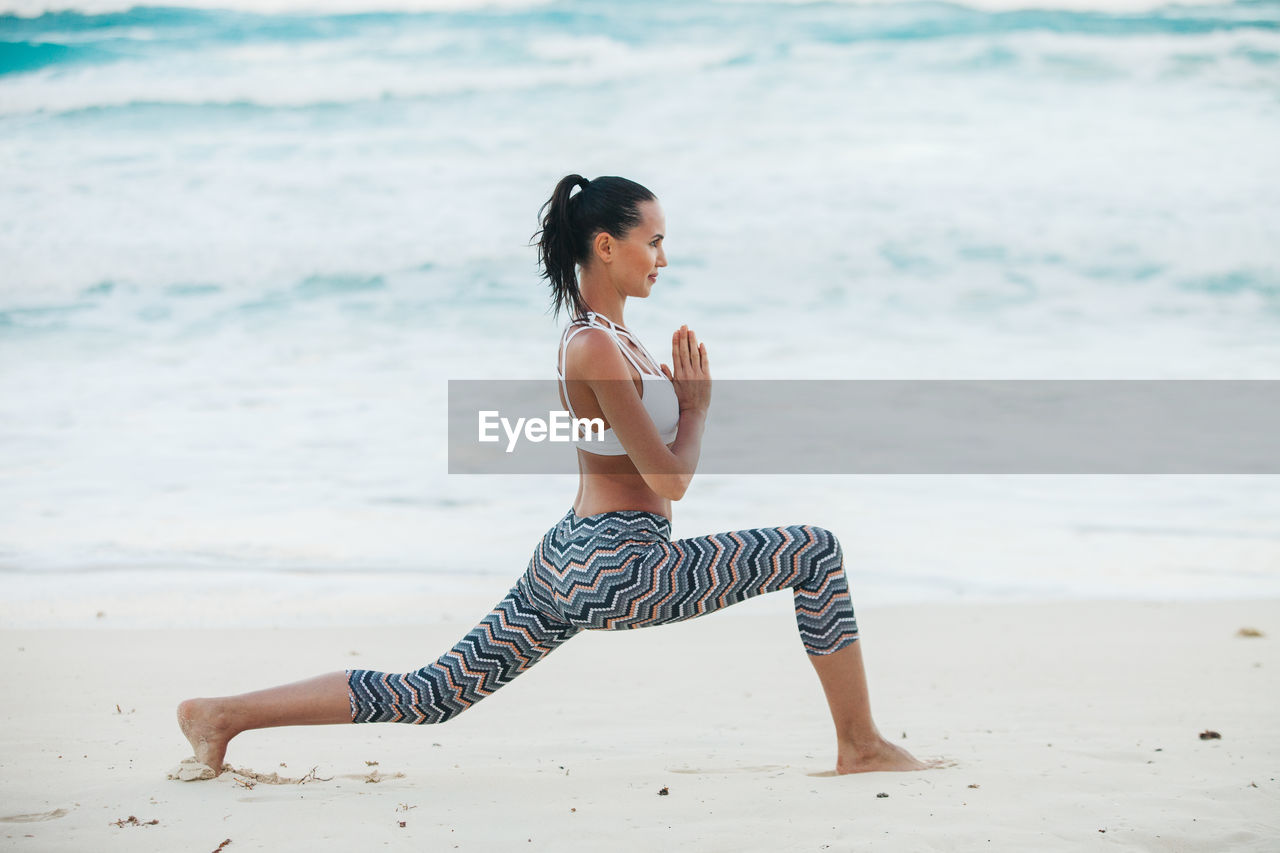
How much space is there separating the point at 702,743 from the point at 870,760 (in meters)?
0.78

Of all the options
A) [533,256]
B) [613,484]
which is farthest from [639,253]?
[533,256]

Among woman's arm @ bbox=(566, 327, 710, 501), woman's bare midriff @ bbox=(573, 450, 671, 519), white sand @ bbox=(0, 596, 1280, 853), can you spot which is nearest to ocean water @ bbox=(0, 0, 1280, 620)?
white sand @ bbox=(0, 596, 1280, 853)

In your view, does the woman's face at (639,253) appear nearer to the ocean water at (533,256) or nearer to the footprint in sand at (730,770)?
the footprint in sand at (730,770)

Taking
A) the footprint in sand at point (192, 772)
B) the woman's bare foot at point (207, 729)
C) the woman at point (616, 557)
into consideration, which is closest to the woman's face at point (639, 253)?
the woman at point (616, 557)

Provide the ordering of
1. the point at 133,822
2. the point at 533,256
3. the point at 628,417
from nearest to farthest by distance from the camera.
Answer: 1. the point at 133,822
2. the point at 628,417
3. the point at 533,256

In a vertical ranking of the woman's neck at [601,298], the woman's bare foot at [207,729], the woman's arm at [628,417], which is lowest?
the woman's bare foot at [207,729]

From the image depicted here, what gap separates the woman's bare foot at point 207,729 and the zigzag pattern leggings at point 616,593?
34 cm

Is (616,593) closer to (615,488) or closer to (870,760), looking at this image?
(615,488)

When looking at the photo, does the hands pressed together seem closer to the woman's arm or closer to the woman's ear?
the woman's arm

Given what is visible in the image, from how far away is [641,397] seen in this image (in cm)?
294

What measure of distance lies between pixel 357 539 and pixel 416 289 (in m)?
9.48

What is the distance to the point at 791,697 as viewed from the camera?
4375 millimetres

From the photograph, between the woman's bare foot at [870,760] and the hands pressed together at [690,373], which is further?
the woman's bare foot at [870,760]

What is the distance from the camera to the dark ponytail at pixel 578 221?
9.87 feet
